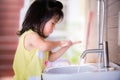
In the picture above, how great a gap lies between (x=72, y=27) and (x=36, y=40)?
21 cm

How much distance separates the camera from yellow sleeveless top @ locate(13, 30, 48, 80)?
102cm

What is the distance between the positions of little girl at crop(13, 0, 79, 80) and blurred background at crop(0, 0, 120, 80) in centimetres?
4

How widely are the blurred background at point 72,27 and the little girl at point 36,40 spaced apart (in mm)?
41

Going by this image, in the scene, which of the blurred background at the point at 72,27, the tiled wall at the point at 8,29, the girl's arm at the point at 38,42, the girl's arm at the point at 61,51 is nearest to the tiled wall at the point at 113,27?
the blurred background at the point at 72,27

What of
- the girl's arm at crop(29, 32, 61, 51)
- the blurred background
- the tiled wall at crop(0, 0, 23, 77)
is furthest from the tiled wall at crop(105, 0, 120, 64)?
the tiled wall at crop(0, 0, 23, 77)

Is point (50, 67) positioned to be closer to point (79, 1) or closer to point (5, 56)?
point (5, 56)

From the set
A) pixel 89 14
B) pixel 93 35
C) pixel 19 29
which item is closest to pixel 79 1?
pixel 89 14

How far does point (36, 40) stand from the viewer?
1004mm

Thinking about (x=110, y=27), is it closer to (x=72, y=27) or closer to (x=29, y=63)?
(x=72, y=27)

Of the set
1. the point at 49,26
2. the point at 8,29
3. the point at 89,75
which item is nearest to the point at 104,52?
the point at 89,75

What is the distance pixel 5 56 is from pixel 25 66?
13 centimetres

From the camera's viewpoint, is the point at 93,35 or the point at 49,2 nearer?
the point at 49,2

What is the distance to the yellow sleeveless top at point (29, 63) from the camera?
102 cm

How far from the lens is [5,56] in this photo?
109 cm
